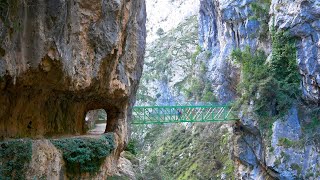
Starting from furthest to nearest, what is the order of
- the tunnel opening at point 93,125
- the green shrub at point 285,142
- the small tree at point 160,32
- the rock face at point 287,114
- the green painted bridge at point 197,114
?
the small tree at point 160,32 → the green painted bridge at point 197,114 → the green shrub at point 285,142 → the rock face at point 287,114 → the tunnel opening at point 93,125

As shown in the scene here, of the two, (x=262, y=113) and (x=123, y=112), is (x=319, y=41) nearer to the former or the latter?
(x=262, y=113)

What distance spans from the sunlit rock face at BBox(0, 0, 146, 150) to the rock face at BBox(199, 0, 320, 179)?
44.0ft

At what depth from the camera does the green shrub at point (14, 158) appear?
29.5ft

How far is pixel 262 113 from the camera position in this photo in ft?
87.2

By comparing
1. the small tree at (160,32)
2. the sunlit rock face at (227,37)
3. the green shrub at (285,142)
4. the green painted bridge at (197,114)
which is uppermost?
the small tree at (160,32)

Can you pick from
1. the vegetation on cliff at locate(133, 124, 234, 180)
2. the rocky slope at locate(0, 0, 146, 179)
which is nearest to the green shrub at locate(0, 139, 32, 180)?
the rocky slope at locate(0, 0, 146, 179)

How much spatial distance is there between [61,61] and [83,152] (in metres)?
3.36

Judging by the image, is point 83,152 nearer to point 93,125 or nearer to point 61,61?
point 61,61

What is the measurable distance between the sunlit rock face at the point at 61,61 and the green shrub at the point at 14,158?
833 mm

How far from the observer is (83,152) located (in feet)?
39.0

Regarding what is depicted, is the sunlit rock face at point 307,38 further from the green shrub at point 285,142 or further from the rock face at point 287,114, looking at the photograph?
the green shrub at point 285,142

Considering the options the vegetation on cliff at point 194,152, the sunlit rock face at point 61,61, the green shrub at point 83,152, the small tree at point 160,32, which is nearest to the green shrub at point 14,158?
the sunlit rock face at point 61,61

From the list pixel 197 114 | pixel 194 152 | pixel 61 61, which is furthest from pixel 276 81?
pixel 61 61

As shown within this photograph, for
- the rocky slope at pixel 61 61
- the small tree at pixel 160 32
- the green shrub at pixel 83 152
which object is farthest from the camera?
the small tree at pixel 160 32
